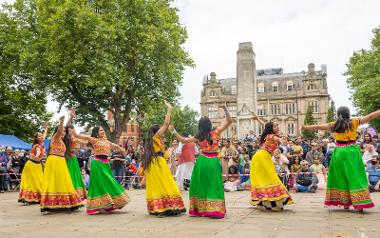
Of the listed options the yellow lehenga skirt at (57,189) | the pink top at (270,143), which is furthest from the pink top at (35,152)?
the pink top at (270,143)

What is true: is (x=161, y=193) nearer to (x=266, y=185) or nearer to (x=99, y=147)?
(x=99, y=147)

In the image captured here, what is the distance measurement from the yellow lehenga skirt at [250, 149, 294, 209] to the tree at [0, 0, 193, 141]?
1813 cm

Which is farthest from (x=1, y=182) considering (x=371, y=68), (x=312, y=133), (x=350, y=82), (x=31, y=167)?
(x=312, y=133)

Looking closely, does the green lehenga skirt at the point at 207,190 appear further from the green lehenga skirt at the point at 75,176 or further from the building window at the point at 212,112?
the building window at the point at 212,112

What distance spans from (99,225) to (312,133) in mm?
55840

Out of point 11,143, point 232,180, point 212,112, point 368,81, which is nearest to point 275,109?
point 212,112

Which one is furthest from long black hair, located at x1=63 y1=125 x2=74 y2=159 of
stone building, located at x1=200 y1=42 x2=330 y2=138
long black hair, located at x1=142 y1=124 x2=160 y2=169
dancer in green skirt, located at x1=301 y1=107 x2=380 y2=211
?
stone building, located at x1=200 y1=42 x2=330 y2=138

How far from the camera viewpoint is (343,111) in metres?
8.16

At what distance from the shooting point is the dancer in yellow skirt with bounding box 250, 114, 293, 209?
8375 mm

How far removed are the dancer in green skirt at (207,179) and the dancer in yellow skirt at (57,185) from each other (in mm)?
2768

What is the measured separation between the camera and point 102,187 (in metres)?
8.70

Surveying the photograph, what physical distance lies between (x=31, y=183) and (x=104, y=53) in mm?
15548

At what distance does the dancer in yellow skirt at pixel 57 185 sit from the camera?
915cm

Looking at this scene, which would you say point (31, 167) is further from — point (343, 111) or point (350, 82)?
point (350, 82)
